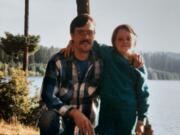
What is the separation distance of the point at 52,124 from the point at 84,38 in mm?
839

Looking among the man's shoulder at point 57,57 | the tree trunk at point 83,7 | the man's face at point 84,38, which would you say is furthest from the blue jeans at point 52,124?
the tree trunk at point 83,7

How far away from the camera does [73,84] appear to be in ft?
16.1

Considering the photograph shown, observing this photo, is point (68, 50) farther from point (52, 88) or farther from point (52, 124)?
point (52, 124)

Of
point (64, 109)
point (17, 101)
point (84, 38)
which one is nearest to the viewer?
point (64, 109)

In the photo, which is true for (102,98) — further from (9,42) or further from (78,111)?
(9,42)

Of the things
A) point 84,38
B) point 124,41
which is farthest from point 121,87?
point 84,38

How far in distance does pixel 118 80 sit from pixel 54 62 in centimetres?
62

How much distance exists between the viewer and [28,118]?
57.8 ft

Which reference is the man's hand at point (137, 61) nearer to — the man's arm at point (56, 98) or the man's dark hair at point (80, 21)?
the man's dark hair at point (80, 21)

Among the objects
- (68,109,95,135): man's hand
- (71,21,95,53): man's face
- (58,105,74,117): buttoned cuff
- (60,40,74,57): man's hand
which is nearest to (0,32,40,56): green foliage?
(60,40,74,57): man's hand

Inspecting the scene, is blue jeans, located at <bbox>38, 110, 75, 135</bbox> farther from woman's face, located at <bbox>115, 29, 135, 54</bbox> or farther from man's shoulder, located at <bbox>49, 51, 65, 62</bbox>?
woman's face, located at <bbox>115, 29, 135, 54</bbox>

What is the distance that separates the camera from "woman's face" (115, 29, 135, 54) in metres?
5.01

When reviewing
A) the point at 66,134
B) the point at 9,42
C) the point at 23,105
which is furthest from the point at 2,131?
the point at 9,42

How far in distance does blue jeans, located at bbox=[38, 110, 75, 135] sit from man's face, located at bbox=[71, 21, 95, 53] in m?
0.65
